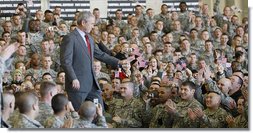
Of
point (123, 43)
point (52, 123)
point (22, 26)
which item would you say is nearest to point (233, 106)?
point (123, 43)

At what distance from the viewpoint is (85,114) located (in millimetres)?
4961

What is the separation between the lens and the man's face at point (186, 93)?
5039 mm

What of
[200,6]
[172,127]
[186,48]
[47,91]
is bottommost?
[172,127]

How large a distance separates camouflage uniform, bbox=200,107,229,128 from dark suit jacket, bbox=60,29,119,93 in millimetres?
821

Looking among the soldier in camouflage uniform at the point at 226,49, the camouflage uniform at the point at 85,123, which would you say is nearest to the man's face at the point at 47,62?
the camouflage uniform at the point at 85,123

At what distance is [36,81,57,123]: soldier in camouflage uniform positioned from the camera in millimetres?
4930

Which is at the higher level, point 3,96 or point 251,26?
point 251,26

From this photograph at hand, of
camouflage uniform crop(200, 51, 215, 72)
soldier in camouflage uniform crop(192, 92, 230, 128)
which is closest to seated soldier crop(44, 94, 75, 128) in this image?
soldier in camouflage uniform crop(192, 92, 230, 128)

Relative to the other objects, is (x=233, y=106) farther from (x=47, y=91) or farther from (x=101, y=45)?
(x=47, y=91)

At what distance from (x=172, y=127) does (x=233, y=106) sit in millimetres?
507

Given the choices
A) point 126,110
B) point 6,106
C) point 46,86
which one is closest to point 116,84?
point 126,110

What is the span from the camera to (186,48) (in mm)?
5117

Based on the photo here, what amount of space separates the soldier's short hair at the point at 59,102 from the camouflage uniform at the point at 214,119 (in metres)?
1.08

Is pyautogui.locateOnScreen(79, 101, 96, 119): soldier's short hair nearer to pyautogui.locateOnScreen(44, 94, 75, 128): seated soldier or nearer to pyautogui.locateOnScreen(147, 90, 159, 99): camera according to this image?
pyautogui.locateOnScreen(44, 94, 75, 128): seated soldier
